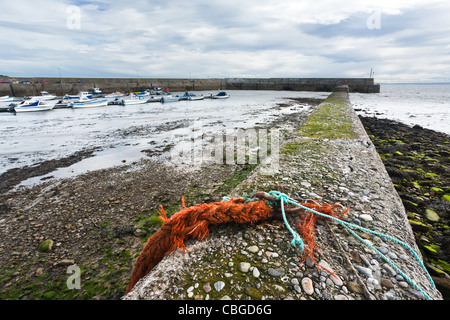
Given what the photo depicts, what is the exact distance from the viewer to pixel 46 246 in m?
4.66

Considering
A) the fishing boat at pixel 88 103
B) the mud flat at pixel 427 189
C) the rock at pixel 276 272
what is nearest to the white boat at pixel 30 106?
the fishing boat at pixel 88 103

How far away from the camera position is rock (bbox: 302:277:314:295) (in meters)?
1.98

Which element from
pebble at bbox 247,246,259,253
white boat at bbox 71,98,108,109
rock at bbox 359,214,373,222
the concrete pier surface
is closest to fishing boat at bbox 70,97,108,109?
white boat at bbox 71,98,108,109

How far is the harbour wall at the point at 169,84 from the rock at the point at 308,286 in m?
62.1

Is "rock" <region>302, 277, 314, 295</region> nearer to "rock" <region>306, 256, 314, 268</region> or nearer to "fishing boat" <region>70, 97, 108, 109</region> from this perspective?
"rock" <region>306, 256, 314, 268</region>

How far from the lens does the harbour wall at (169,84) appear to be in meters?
46.0

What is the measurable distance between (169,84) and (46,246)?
6628cm

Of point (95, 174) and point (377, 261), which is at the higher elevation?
point (377, 261)

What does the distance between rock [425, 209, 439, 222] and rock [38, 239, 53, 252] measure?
27.6 ft

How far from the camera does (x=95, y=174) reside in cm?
862

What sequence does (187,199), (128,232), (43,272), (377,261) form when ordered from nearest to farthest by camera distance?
(377,261)
(43,272)
(128,232)
(187,199)

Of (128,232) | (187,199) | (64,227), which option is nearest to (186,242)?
(128,232)
